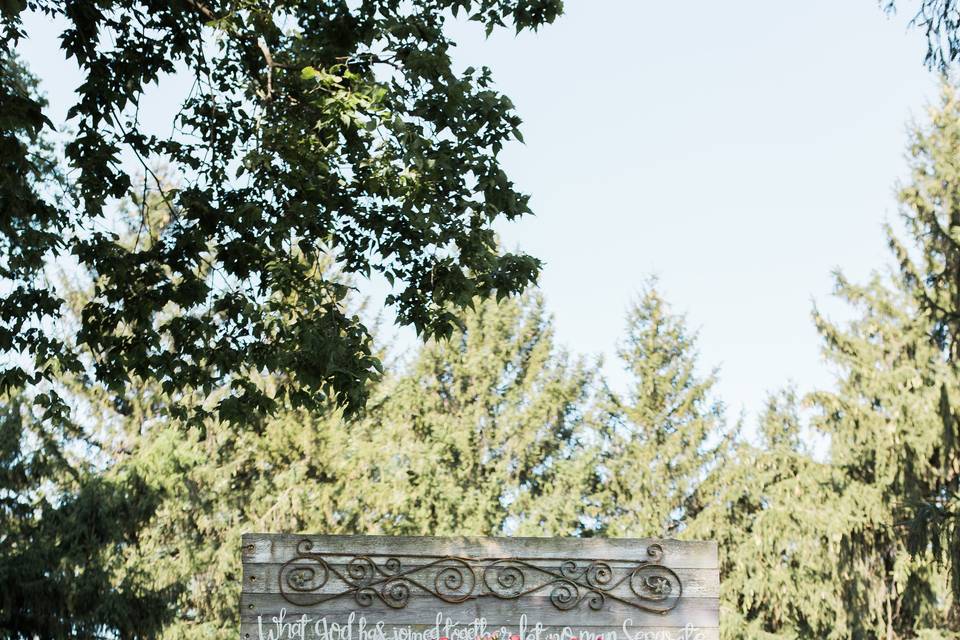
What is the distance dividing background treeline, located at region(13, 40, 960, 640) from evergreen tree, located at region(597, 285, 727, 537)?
0.05 meters

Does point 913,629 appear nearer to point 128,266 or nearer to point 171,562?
point 171,562

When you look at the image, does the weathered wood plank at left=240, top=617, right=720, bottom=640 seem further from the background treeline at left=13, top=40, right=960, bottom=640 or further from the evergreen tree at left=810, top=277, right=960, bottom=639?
the evergreen tree at left=810, top=277, right=960, bottom=639

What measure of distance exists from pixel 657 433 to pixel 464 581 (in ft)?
59.1

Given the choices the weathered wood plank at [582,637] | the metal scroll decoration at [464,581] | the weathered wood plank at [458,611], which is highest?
the metal scroll decoration at [464,581]

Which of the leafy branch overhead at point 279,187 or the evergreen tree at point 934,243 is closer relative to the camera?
the leafy branch overhead at point 279,187

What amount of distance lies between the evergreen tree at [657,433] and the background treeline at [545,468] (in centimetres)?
5

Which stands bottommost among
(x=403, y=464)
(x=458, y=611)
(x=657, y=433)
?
(x=458, y=611)

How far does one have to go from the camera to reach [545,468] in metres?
25.9

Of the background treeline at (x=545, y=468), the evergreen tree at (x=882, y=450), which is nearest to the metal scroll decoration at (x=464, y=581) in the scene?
the background treeline at (x=545, y=468)

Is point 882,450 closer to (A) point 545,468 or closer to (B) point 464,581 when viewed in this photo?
(A) point 545,468

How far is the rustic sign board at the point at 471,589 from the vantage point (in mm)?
7750

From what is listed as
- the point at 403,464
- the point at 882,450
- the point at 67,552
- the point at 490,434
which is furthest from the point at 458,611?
the point at 490,434

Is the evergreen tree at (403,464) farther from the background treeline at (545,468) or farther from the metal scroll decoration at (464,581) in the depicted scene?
the metal scroll decoration at (464,581)

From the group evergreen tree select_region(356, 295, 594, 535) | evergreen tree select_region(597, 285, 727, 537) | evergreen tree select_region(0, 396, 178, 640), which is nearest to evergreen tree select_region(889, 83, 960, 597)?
evergreen tree select_region(597, 285, 727, 537)
